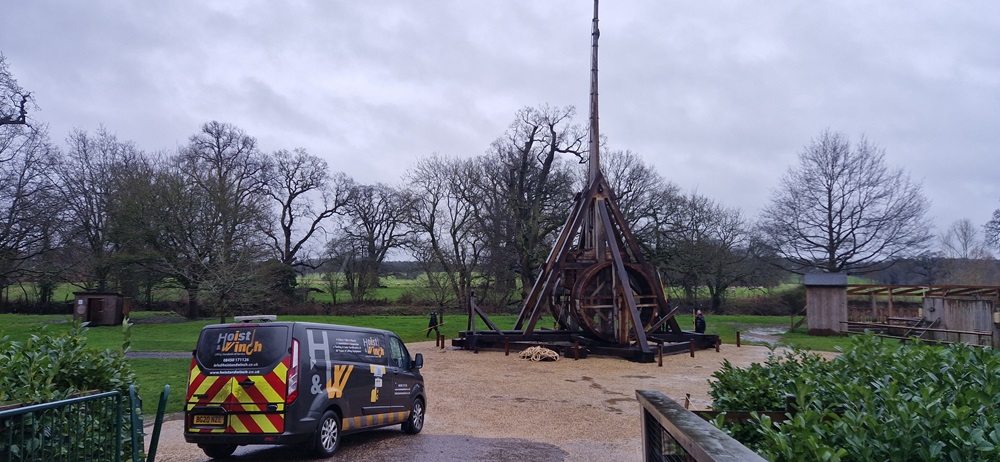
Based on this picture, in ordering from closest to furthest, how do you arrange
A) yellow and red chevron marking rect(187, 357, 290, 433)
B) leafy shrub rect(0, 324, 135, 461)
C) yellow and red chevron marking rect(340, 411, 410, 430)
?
leafy shrub rect(0, 324, 135, 461)
yellow and red chevron marking rect(187, 357, 290, 433)
yellow and red chevron marking rect(340, 411, 410, 430)

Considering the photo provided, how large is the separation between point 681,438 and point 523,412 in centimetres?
996

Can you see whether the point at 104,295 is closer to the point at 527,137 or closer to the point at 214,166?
the point at 214,166

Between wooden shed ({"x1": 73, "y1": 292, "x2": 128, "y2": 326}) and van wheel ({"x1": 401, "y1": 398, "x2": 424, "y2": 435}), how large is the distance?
87.9 feet

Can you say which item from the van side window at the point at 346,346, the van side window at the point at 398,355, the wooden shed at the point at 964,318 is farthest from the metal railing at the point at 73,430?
the wooden shed at the point at 964,318

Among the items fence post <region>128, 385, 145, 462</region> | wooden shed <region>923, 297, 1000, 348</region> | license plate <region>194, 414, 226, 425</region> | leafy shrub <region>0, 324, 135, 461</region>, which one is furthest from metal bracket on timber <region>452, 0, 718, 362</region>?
fence post <region>128, 385, 145, 462</region>

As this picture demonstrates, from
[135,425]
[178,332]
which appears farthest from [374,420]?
[178,332]

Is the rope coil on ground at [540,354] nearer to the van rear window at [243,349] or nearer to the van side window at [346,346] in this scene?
the van side window at [346,346]

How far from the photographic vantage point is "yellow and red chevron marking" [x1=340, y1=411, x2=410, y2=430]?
918cm

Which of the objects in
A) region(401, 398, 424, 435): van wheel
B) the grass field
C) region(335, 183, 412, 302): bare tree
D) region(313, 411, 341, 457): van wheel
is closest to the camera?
region(313, 411, 341, 457): van wheel

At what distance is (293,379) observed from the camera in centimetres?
816

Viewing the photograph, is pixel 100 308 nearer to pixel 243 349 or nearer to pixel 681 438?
pixel 243 349

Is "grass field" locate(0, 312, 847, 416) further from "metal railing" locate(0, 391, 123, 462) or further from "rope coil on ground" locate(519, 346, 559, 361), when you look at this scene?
"metal railing" locate(0, 391, 123, 462)

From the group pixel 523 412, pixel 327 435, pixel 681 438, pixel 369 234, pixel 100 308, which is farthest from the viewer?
pixel 369 234

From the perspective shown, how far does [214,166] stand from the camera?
140 ft
